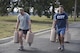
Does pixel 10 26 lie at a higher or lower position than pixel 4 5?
lower

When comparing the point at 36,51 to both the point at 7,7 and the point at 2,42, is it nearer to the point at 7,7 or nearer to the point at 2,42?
the point at 2,42

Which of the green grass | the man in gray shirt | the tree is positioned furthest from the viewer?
the tree

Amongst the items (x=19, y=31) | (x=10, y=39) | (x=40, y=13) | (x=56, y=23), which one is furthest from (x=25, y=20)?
(x=40, y=13)

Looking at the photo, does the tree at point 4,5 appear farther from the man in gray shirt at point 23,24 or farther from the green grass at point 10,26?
the man in gray shirt at point 23,24

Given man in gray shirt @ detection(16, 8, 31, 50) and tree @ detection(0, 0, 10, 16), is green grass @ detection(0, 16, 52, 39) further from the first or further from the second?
man in gray shirt @ detection(16, 8, 31, 50)

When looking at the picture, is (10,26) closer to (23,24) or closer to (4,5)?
(23,24)

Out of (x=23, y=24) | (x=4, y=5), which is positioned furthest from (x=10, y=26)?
(x=4, y=5)

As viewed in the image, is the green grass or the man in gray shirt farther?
the green grass

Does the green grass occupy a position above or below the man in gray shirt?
below

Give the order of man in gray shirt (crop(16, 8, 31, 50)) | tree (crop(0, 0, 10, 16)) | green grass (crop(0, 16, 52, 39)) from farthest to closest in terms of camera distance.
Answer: tree (crop(0, 0, 10, 16)) → green grass (crop(0, 16, 52, 39)) → man in gray shirt (crop(16, 8, 31, 50))

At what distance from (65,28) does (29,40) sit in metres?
1.54

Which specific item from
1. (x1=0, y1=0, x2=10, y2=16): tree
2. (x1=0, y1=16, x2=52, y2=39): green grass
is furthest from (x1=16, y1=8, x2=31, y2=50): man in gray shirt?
(x1=0, y1=0, x2=10, y2=16): tree

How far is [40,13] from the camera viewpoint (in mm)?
40312

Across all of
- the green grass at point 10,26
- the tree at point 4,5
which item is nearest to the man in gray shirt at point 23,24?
the green grass at point 10,26
